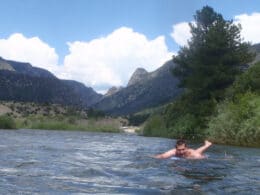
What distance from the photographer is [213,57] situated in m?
63.7

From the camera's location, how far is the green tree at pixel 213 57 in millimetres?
61625

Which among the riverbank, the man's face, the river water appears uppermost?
the riverbank

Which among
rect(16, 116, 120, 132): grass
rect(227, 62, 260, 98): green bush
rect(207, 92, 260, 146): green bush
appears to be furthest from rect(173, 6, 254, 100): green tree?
rect(16, 116, 120, 132): grass

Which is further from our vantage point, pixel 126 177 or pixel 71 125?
pixel 71 125

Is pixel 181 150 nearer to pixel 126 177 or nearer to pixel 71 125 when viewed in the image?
pixel 126 177

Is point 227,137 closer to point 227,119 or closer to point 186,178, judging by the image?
point 227,119

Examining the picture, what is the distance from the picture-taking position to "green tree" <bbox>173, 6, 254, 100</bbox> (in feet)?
202

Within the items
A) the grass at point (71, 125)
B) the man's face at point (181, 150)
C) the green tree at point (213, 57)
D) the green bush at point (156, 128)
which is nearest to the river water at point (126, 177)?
the man's face at point (181, 150)

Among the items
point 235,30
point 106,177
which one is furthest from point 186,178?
point 235,30

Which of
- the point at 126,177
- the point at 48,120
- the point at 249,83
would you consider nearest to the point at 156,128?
the point at 249,83

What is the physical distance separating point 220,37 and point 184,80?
329 inches

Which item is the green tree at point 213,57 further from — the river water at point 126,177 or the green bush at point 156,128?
the river water at point 126,177

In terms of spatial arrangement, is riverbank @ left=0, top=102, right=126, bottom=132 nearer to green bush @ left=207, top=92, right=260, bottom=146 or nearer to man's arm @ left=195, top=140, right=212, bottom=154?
green bush @ left=207, top=92, right=260, bottom=146

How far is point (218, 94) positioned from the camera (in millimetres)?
60625
